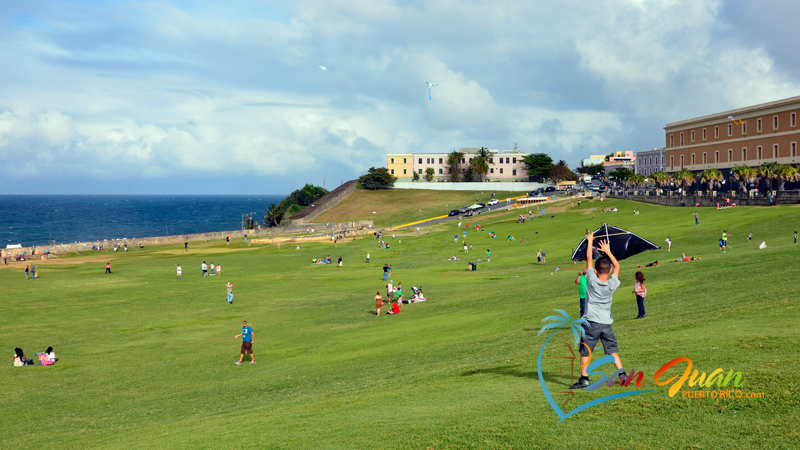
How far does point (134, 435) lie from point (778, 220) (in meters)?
53.6

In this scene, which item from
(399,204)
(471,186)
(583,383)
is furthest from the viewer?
(471,186)

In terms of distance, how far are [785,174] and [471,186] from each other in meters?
82.2

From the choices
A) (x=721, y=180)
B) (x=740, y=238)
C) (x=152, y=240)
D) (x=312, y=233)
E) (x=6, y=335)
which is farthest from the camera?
(x=312, y=233)

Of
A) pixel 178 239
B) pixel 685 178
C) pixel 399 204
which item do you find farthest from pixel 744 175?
pixel 178 239

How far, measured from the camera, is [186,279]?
4912 cm

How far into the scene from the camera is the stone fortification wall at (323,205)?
413 ft

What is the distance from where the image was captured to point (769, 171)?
7125 cm

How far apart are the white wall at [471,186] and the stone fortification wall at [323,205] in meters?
13.2

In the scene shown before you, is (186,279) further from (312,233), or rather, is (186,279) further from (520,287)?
(312,233)

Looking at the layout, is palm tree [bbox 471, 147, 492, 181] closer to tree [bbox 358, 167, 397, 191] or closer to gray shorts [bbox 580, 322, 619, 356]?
tree [bbox 358, 167, 397, 191]

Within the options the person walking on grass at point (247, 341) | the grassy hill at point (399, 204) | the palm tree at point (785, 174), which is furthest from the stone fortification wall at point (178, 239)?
the person walking on grass at point (247, 341)

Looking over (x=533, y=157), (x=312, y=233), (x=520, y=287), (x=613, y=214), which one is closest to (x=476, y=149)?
(x=533, y=157)

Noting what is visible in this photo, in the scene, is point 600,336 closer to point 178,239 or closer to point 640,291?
point 640,291

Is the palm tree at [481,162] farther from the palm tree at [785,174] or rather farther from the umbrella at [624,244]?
the umbrella at [624,244]
